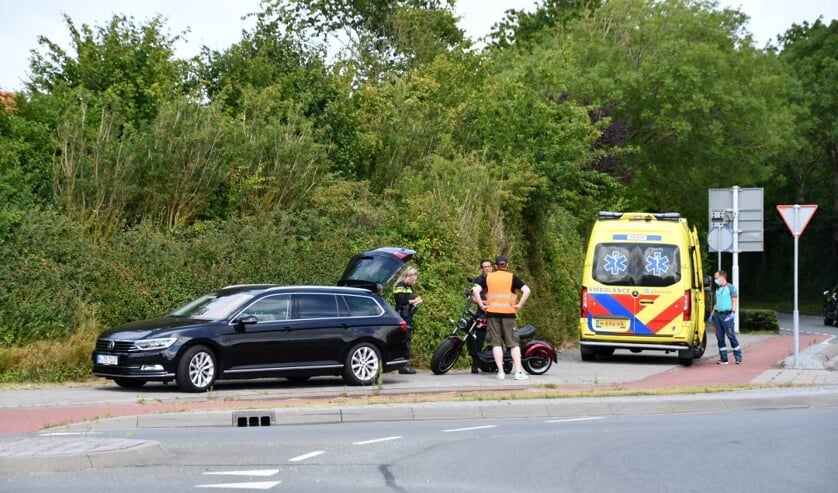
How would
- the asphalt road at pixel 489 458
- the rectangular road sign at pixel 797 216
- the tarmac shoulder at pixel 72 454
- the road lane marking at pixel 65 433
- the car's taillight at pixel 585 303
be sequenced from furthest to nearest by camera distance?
the car's taillight at pixel 585 303 < the rectangular road sign at pixel 797 216 < the road lane marking at pixel 65 433 < the tarmac shoulder at pixel 72 454 < the asphalt road at pixel 489 458

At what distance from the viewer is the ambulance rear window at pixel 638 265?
25.3 meters

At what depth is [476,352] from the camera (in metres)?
21.5

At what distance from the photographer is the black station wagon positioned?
17.7m

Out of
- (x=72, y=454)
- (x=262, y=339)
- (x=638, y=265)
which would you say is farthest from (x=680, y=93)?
(x=72, y=454)

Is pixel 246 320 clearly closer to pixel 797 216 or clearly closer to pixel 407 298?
pixel 407 298

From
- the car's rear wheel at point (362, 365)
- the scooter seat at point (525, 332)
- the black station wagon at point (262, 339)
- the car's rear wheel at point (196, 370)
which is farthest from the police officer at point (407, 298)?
the car's rear wheel at point (196, 370)

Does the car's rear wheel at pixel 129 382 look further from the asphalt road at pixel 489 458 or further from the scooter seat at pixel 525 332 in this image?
the scooter seat at pixel 525 332

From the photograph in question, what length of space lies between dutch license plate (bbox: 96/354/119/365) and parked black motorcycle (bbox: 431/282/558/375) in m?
5.73

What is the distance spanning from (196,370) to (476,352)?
5.37m

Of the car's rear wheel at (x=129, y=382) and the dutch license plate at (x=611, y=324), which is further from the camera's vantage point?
the dutch license plate at (x=611, y=324)

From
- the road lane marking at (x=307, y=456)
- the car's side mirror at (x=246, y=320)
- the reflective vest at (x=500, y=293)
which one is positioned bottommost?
the road lane marking at (x=307, y=456)

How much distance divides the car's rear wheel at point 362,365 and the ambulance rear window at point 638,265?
7359 millimetres

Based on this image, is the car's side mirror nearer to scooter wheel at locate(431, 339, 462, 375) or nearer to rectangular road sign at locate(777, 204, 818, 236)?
scooter wheel at locate(431, 339, 462, 375)

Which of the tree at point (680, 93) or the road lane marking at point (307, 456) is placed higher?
the tree at point (680, 93)
